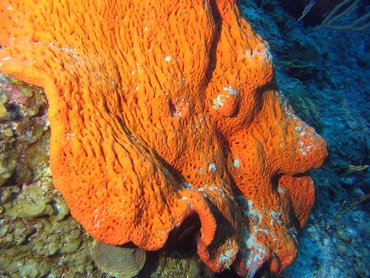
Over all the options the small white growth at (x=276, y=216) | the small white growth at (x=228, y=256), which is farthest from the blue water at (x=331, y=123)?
the small white growth at (x=228, y=256)

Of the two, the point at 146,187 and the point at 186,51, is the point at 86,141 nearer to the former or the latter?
the point at 146,187

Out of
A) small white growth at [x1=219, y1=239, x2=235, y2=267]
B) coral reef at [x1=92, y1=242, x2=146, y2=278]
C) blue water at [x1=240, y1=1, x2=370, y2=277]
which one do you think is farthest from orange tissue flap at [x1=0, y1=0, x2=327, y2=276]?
blue water at [x1=240, y1=1, x2=370, y2=277]

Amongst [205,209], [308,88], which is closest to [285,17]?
[308,88]

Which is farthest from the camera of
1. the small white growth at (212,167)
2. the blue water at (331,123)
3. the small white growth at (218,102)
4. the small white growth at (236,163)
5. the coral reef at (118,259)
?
the blue water at (331,123)

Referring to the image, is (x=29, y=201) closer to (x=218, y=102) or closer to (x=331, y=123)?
(x=218, y=102)

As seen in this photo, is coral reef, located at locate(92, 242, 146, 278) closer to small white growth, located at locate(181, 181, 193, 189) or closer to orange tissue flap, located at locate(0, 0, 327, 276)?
orange tissue flap, located at locate(0, 0, 327, 276)

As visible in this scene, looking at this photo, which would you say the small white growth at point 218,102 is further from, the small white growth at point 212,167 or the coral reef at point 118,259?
the coral reef at point 118,259

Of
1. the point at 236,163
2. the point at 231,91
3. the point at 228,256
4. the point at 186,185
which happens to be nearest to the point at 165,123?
Result: the point at 186,185
